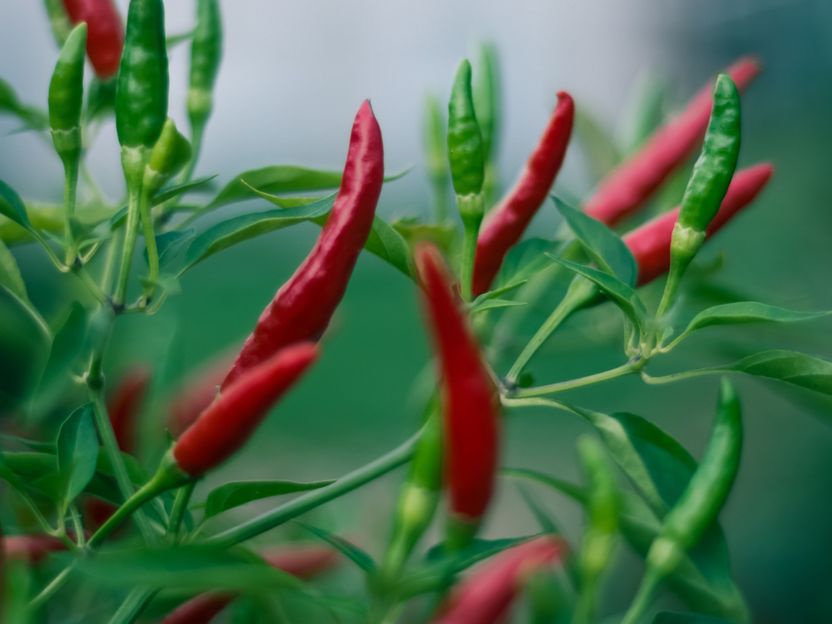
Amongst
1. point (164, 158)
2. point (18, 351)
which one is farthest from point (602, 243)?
point (18, 351)

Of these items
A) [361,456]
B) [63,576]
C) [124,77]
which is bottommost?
[361,456]

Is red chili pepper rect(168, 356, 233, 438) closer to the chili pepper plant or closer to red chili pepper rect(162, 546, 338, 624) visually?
the chili pepper plant

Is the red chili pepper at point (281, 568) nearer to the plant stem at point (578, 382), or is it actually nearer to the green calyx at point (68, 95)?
the plant stem at point (578, 382)

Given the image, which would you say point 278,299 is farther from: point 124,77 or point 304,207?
point 124,77

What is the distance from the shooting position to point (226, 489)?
0.66m

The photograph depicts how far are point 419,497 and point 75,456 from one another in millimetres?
227

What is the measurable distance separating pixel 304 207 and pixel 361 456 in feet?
19.6

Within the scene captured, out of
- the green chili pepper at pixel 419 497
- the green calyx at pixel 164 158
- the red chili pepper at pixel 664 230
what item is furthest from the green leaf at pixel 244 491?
the red chili pepper at pixel 664 230

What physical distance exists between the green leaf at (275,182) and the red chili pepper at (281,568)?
256 mm

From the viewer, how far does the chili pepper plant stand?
0.55 meters

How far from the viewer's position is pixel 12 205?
0.68 m

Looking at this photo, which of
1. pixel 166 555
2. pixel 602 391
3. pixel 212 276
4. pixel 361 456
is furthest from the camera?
pixel 212 276

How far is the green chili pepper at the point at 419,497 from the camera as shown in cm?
57

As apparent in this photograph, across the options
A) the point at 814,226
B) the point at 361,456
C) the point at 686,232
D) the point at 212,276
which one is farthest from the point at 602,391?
the point at 686,232
